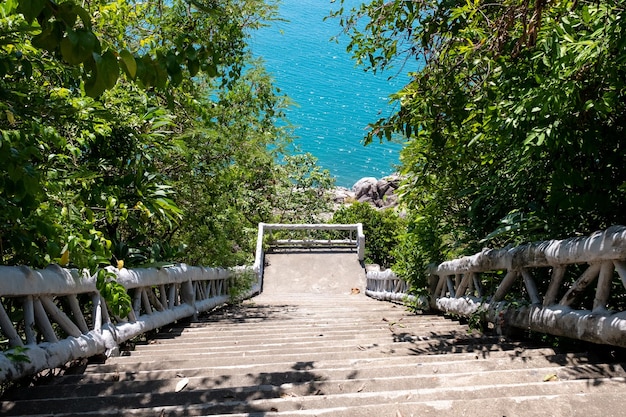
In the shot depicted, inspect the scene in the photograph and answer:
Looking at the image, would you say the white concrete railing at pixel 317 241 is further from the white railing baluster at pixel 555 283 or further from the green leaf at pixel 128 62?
the green leaf at pixel 128 62

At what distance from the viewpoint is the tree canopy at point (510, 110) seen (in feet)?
9.53

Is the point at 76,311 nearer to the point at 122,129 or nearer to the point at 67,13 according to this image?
the point at 122,129

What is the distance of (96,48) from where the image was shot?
1.30 m

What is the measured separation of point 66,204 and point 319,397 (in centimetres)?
190

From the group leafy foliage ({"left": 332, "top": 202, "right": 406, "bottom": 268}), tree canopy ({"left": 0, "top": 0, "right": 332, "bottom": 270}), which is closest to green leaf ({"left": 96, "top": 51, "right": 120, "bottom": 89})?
tree canopy ({"left": 0, "top": 0, "right": 332, "bottom": 270})

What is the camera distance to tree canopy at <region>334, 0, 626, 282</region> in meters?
2.90

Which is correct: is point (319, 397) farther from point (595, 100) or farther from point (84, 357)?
point (595, 100)

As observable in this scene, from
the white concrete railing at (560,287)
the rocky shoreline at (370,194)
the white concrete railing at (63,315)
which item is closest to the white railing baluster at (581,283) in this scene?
the white concrete railing at (560,287)

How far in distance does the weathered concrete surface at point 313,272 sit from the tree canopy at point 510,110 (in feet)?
27.9

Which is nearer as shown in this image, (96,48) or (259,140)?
(96,48)

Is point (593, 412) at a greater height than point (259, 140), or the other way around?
point (259, 140)

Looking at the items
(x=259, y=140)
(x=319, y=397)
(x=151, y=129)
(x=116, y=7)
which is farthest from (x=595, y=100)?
(x=259, y=140)

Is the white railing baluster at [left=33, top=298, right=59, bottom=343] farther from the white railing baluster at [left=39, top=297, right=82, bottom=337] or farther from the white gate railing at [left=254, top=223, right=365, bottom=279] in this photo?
the white gate railing at [left=254, top=223, right=365, bottom=279]

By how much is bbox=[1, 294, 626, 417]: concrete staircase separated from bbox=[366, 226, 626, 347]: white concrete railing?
0.19 m
